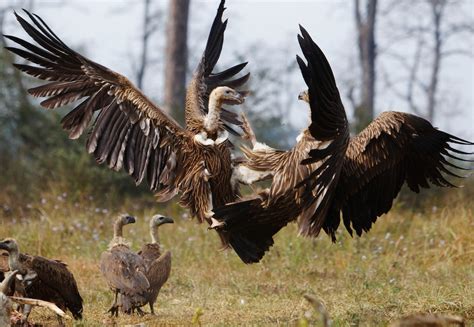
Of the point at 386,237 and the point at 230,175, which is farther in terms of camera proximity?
the point at 386,237

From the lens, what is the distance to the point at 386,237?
11086mm

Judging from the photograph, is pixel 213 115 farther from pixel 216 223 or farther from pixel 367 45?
pixel 367 45

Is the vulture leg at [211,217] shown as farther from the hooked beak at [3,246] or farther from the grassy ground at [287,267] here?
the hooked beak at [3,246]

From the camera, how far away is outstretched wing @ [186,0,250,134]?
808 centimetres

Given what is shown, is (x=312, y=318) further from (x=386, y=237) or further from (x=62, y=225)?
(x=62, y=225)

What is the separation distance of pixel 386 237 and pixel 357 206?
3.69m

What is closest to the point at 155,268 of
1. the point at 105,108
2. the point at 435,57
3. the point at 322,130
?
the point at 105,108

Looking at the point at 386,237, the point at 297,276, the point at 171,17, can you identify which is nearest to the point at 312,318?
the point at 297,276

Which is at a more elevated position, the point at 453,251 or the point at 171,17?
the point at 171,17

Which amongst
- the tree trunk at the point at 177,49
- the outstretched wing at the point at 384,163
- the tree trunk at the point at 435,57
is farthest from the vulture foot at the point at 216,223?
the tree trunk at the point at 435,57

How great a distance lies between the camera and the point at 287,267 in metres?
10.2

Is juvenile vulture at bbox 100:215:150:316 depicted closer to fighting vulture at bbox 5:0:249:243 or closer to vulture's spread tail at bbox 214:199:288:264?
fighting vulture at bbox 5:0:249:243

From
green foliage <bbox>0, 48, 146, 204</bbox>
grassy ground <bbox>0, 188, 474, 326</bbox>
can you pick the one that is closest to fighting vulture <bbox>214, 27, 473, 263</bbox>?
grassy ground <bbox>0, 188, 474, 326</bbox>

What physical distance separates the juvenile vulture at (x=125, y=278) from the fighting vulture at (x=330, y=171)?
2.95ft
